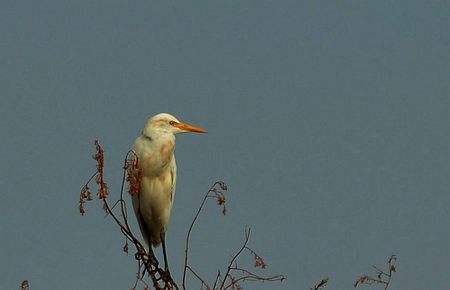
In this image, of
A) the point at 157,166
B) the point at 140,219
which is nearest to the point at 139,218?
the point at 140,219

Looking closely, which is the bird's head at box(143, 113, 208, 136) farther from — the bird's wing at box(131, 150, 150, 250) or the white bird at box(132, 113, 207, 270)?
the bird's wing at box(131, 150, 150, 250)

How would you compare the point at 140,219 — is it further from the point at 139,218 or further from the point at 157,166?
the point at 157,166

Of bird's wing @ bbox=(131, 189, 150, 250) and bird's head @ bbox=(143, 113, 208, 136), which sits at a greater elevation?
bird's head @ bbox=(143, 113, 208, 136)

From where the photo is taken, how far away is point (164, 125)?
7527mm

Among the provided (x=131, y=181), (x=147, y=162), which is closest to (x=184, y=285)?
(x=131, y=181)

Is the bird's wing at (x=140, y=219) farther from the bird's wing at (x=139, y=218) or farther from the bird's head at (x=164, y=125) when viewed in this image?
the bird's head at (x=164, y=125)

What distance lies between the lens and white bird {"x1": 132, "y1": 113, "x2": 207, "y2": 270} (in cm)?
736

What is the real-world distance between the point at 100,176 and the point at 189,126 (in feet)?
11.8

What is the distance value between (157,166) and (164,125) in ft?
1.25

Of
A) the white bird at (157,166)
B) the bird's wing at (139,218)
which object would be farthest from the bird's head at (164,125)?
the bird's wing at (139,218)

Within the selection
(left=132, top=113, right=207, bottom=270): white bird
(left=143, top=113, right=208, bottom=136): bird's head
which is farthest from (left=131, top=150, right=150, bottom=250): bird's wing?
(left=143, top=113, right=208, bottom=136): bird's head

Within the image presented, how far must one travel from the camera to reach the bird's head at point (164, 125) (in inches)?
294

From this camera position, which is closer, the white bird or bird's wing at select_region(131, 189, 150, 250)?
the white bird

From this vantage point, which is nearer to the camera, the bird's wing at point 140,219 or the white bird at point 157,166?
the white bird at point 157,166
